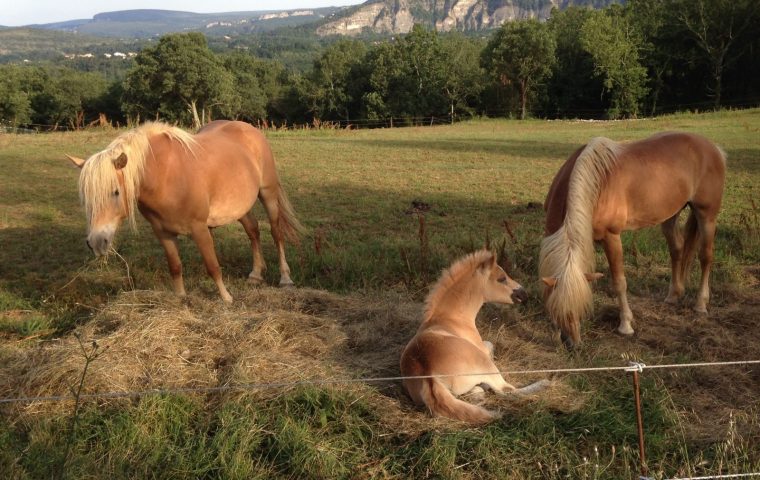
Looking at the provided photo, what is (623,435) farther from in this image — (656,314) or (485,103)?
(485,103)

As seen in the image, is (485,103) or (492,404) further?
(485,103)

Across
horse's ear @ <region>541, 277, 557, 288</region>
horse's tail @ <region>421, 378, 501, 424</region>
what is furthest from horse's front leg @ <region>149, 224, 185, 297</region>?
horse's ear @ <region>541, 277, 557, 288</region>

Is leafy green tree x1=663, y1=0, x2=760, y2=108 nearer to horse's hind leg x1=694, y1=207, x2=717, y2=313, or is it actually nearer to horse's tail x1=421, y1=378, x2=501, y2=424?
horse's hind leg x1=694, y1=207, x2=717, y2=313

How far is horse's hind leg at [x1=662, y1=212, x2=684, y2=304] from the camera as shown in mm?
6371

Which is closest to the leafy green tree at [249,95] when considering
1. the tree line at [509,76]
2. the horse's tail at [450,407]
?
the tree line at [509,76]

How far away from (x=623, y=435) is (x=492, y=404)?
84 centimetres

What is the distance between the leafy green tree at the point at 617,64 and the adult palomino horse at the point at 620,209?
4124 cm

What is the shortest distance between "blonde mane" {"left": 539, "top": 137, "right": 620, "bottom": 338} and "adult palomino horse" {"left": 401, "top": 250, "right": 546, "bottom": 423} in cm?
41

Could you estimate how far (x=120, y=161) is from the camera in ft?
17.9

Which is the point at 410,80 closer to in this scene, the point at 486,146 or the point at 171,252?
the point at 486,146

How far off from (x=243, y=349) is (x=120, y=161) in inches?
84.7

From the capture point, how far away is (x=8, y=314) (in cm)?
634

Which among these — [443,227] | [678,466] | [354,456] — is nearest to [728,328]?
[678,466]

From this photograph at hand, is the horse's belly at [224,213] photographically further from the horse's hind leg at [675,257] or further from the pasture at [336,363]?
the horse's hind leg at [675,257]
